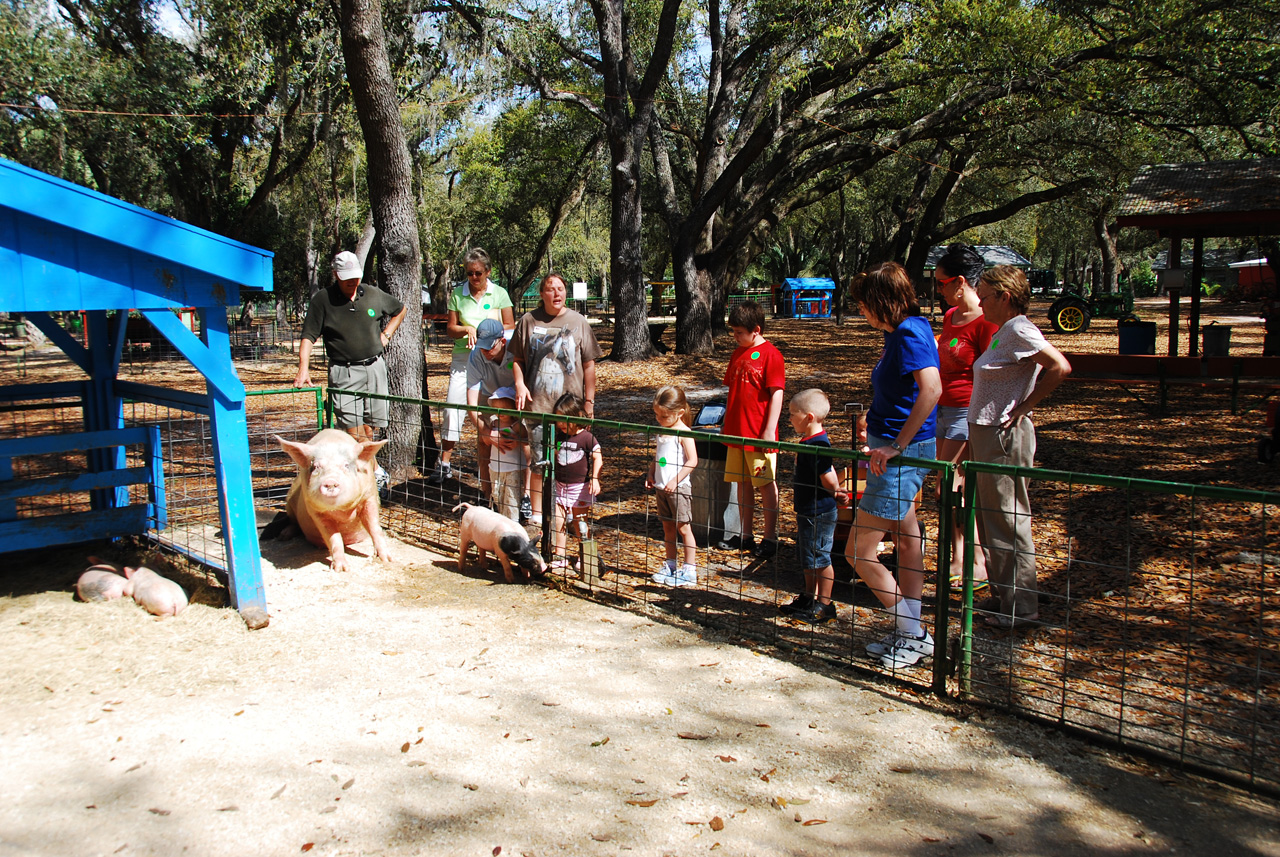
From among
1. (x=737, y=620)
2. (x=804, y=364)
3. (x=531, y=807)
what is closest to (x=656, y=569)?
(x=737, y=620)

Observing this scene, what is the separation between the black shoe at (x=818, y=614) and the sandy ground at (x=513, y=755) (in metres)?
0.51

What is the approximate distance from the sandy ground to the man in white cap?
226cm

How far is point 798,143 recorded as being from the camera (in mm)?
17062

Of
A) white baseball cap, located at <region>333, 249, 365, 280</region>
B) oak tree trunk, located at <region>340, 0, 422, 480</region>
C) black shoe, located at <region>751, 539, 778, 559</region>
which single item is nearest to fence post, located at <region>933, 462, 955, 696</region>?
black shoe, located at <region>751, 539, 778, 559</region>

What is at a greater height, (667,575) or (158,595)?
(158,595)

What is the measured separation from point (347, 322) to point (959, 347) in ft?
14.7

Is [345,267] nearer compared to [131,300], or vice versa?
[131,300]

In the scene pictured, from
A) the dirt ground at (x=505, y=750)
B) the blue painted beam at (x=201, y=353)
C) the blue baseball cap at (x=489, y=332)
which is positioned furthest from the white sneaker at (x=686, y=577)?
the blue painted beam at (x=201, y=353)

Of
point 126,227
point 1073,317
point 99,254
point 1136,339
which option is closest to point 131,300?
point 99,254

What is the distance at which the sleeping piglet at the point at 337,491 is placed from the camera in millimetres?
5512

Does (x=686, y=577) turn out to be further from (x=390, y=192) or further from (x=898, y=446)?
(x=390, y=192)

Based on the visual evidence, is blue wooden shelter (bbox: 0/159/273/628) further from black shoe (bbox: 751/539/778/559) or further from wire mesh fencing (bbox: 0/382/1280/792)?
black shoe (bbox: 751/539/778/559)

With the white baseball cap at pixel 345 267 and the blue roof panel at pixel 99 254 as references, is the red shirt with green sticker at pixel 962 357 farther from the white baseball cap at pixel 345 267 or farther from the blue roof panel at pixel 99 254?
the white baseball cap at pixel 345 267

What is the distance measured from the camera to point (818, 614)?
4.77m
